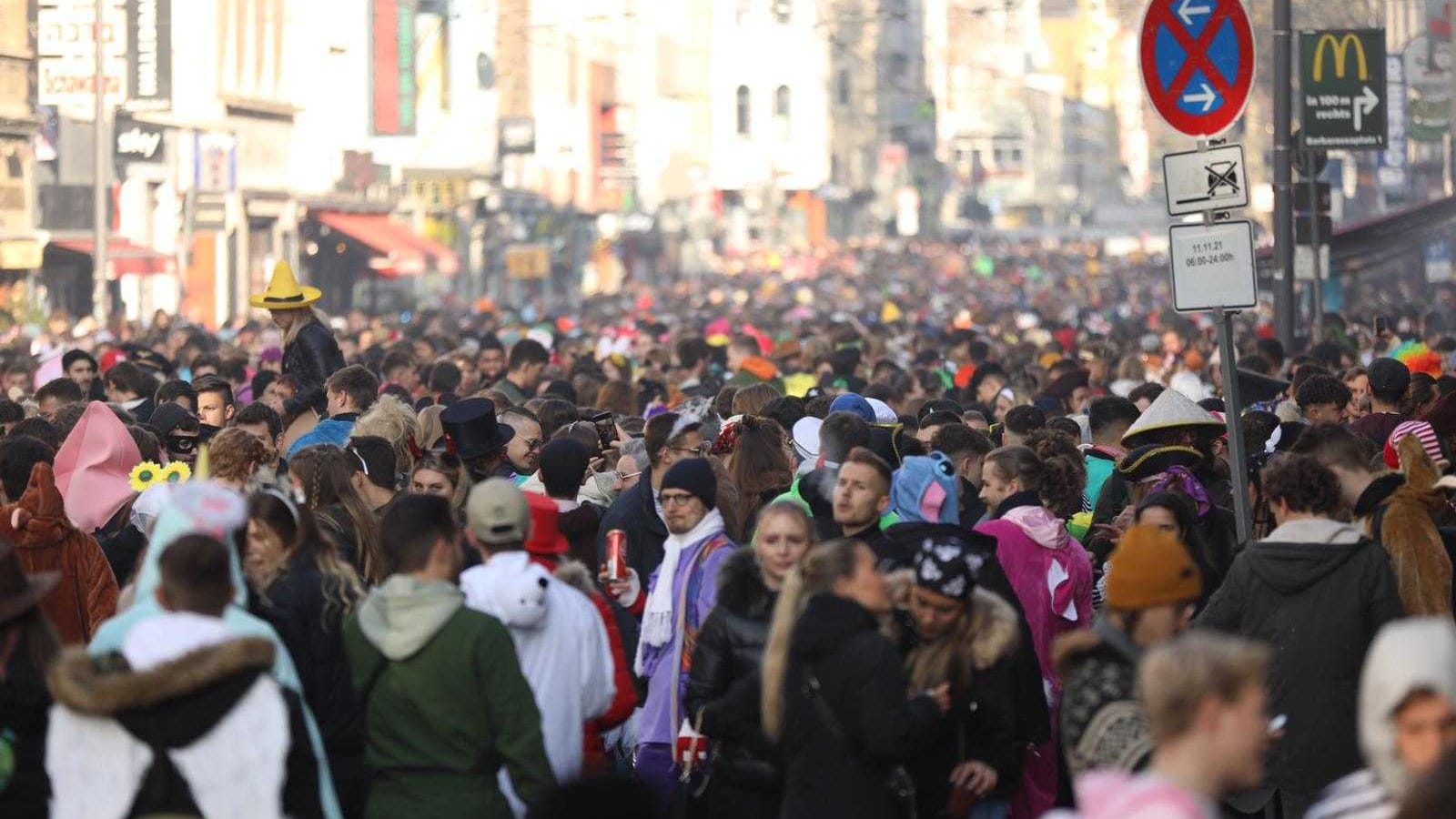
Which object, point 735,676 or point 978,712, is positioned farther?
point 735,676

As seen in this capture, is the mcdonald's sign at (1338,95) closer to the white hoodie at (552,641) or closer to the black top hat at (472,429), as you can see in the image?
the black top hat at (472,429)

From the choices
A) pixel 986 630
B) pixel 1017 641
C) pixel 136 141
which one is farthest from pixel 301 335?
pixel 136 141

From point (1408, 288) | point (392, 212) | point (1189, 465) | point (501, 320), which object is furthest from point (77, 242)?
point (1189, 465)

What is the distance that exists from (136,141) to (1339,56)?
2988 cm

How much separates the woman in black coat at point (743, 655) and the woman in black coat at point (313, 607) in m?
0.92

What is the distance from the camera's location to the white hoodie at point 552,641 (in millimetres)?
6336

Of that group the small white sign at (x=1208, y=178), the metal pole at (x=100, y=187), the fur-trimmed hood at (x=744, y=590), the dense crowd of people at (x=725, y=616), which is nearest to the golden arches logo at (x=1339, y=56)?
the dense crowd of people at (x=725, y=616)

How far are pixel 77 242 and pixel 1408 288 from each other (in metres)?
27.0

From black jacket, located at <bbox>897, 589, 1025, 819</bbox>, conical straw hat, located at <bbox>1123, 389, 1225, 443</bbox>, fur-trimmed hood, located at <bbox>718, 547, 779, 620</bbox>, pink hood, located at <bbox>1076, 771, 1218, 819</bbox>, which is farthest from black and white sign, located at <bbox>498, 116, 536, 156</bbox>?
pink hood, located at <bbox>1076, 771, 1218, 819</bbox>

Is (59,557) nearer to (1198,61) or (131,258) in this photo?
(1198,61)

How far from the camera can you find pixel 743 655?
21.2 feet

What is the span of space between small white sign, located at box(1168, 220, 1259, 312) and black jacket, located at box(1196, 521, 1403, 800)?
1791 millimetres

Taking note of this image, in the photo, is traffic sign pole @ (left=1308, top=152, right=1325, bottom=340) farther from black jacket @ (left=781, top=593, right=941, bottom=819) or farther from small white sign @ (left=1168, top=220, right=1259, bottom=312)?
black jacket @ (left=781, top=593, right=941, bottom=819)

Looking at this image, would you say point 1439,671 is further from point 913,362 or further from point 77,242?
point 77,242
